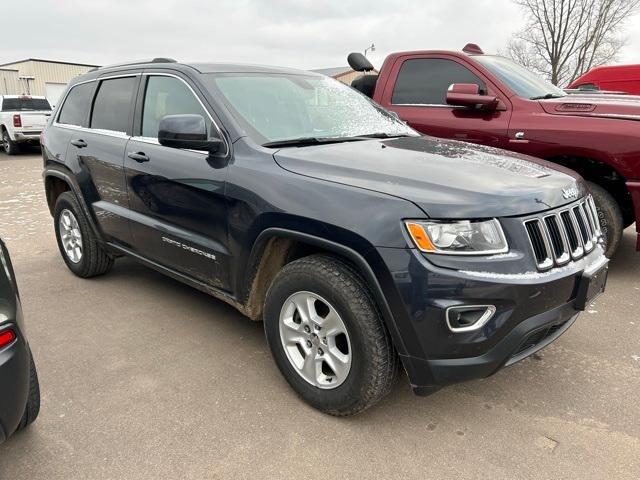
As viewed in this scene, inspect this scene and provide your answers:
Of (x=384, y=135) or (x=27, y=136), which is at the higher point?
(x=384, y=135)

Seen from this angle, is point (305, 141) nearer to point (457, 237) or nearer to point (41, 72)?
point (457, 237)

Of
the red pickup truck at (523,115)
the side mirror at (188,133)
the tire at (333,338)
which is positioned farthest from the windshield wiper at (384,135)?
the red pickup truck at (523,115)

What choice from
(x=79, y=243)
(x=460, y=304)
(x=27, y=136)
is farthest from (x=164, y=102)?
(x=27, y=136)

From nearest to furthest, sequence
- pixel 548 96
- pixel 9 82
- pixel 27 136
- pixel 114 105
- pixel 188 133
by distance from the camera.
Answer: pixel 188 133
pixel 114 105
pixel 548 96
pixel 27 136
pixel 9 82

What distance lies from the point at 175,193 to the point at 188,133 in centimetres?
50

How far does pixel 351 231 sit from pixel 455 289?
1.62ft

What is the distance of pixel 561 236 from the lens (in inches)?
91.7

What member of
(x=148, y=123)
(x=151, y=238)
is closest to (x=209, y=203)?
(x=151, y=238)

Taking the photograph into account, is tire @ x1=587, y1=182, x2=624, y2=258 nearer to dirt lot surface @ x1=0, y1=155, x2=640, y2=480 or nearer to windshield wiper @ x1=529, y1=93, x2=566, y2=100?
dirt lot surface @ x1=0, y1=155, x2=640, y2=480

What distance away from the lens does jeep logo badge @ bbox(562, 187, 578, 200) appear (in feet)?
8.11

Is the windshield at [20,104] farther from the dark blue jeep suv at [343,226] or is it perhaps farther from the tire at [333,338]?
the tire at [333,338]

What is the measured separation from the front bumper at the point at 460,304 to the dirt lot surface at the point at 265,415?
0.42 metres

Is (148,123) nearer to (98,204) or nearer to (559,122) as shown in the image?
(98,204)

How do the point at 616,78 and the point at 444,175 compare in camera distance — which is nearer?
the point at 444,175
